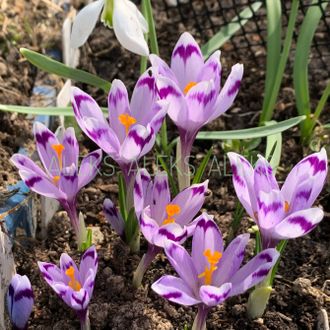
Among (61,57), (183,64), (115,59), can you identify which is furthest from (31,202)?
(115,59)

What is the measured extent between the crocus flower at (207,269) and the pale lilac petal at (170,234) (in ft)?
0.10

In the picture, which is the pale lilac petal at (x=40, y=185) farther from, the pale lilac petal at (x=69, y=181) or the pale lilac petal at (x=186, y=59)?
the pale lilac petal at (x=186, y=59)

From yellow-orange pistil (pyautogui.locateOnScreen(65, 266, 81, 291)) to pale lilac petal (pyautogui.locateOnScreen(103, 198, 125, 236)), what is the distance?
264 mm

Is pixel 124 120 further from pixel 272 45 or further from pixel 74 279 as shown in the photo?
pixel 272 45

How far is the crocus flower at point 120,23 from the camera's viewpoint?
1629 millimetres

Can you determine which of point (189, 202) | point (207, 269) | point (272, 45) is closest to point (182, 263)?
point (207, 269)

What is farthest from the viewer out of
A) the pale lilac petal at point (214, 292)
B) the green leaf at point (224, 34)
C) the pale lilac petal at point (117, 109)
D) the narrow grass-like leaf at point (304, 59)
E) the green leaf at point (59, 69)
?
the green leaf at point (224, 34)

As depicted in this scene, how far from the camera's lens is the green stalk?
6.82 feet

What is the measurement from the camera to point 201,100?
5.21 ft

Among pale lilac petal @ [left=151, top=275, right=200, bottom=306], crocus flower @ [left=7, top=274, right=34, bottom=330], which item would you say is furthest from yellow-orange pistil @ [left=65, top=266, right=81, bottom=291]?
pale lilac petal @ [left=151, top=275, right=200, bottom=306]

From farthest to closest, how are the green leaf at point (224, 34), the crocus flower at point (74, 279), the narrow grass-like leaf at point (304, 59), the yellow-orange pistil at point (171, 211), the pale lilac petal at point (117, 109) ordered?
the green leaf at point (224, 34) → the narrow grass-like leaf at point (304, 59) → the pale lilac petal at point (117, 109) → the yellow-orange pistil at point (171, 211) → the crocus flower at point (74, 279)

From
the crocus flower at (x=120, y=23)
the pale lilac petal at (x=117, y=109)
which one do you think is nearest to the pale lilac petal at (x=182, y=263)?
the pale lilac petal at (x=117, y=109)

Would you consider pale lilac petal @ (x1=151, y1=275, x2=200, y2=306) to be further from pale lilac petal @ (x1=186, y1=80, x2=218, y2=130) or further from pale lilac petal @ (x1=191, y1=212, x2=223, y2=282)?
pale lilac petal @ (x1=186, y1=80, x2=218, y2=130)

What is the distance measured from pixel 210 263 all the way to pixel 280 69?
861 millimetres
